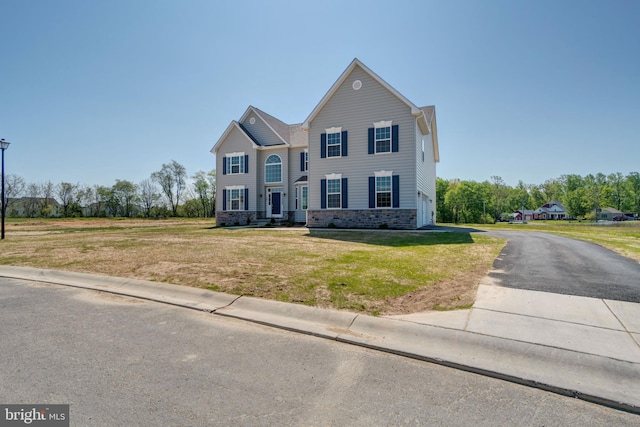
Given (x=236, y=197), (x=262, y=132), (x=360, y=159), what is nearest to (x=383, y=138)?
(x=360, y=159)

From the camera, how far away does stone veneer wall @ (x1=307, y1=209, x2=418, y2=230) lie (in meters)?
17.9

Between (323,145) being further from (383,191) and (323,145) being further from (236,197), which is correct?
(236,197)

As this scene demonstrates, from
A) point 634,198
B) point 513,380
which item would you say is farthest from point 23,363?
point 634,198

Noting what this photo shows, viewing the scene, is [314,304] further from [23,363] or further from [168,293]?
[23,363]

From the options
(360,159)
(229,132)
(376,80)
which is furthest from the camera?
(229,132)

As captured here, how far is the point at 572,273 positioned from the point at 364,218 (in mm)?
12539

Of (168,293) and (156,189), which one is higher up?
(156,189)

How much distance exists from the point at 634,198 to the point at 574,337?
11970 centimetres

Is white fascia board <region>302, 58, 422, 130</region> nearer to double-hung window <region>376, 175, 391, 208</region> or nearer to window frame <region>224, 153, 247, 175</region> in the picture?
double-hung window <region>376, 175, 391, 208</region>

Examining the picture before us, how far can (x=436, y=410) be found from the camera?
2.44 m

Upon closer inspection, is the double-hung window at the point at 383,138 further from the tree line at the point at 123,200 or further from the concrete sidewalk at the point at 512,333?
the tree line at the point at 123,200

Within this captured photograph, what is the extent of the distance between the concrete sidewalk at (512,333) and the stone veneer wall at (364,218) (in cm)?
1255

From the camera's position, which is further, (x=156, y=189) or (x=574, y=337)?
(x=156, y=189)

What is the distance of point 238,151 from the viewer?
25234 millimetres
